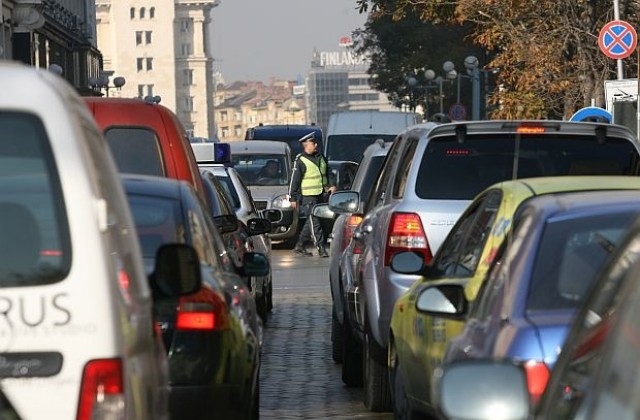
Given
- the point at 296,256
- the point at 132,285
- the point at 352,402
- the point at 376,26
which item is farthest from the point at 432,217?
the point at 376,26

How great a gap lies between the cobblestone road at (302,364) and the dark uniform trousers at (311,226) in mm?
4264

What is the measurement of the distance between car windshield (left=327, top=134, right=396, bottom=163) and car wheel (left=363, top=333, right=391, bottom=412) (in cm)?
3225

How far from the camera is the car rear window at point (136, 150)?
12.1 meters

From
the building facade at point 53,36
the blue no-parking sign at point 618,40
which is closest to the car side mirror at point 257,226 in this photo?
the blue no-parking sign at point 618,40

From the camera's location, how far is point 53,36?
83.7 m

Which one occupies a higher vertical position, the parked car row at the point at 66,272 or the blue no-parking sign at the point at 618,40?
the blue no-parking sign at the point at 618,40

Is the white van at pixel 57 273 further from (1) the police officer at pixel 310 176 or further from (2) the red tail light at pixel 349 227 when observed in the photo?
(1) the police officer at pixel 310 176

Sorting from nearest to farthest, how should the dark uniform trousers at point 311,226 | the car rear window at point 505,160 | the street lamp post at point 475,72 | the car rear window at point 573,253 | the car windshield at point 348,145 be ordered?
the car rear window at point 573,253 → the car rear window at point 505,160 → the dark uniform trousers at point 311,226 → the car windshield at point 348,145 → the street lamp post at point 475,72

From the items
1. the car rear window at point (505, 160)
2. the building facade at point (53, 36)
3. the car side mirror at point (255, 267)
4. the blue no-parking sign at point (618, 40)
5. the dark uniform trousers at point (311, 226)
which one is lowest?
the dark uniform trousers at point (311, 226)

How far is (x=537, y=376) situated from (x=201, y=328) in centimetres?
279

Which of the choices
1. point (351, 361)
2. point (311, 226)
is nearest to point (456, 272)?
point (351, 361)

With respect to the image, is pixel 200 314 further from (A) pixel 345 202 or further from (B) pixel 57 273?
(A) pixel 345 202

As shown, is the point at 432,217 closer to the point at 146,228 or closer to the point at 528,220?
the point at 146,228

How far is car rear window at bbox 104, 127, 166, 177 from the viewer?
1206 cm
